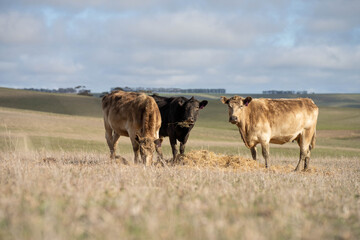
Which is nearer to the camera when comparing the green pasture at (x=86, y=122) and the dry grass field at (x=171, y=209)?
the dry grass field at (x=171, y=209)

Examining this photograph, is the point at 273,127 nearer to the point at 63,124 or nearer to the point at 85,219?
the point at 85,219

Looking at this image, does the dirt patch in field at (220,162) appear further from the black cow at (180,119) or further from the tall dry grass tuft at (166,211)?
the tall dry grass tuft at (166,211)

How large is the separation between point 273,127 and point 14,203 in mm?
8961

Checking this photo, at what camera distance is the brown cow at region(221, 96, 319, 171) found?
38.7ft

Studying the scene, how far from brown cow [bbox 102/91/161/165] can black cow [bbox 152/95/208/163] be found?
6.29 feet

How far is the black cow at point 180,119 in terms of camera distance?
1355cm

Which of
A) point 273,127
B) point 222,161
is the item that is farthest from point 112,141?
point 273,127

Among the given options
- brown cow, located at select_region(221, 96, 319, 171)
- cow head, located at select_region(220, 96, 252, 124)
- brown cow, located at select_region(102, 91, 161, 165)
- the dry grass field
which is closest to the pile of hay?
brown cow, located at select_region(221, 96, 319, 171)

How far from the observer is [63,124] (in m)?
36.5

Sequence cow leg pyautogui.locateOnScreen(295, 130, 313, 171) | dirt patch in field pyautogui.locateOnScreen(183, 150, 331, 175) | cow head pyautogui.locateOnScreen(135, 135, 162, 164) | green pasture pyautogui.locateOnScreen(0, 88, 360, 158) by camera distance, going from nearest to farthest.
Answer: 1. cow head pyautogui.locateOnScreen(135, 135, 162, 164)
2. dirt patch in field pyautogui.locateOnScreen(183, 150, 331, 175)
3. cow leg pyautogui.locateOnScreen(295, 130, 313, 171)
4. green pasture pyautogui.locateOnScreen(0, 88, 360, 158)

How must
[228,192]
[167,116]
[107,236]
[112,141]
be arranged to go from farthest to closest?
[167,116], [112,141], [228,192], [107,236]

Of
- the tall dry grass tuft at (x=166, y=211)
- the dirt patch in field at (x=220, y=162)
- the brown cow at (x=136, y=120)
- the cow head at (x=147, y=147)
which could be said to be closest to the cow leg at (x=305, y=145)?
the dirt patch in field at (x=220, y=162)

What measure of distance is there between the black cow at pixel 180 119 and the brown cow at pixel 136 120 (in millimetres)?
1917

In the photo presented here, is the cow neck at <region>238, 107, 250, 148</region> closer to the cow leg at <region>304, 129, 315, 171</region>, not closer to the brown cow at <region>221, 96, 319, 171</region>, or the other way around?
the brown cow at <region>221, 96, 319, 171</region>
